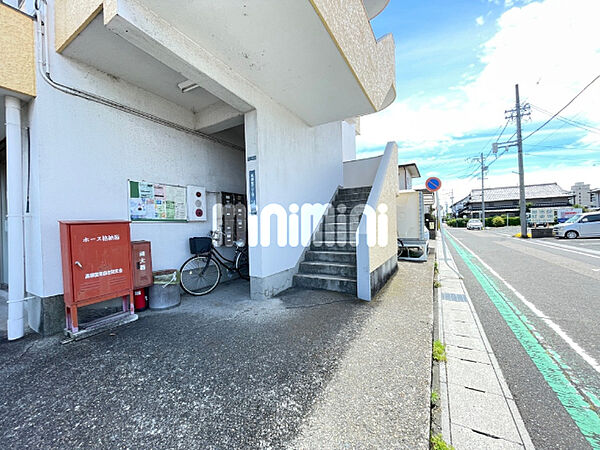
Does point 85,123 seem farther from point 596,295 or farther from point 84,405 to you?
point 596,295

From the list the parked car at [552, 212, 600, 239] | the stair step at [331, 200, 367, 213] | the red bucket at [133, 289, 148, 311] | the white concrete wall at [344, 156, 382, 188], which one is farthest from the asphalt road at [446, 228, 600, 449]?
the parked car at [552, 212, 600, 239]

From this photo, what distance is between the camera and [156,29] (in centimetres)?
265

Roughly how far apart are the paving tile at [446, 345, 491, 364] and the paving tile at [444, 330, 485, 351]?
0.31 ft

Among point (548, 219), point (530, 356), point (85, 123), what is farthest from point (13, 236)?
point (548, 219)

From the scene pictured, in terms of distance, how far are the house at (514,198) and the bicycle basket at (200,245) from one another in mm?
55132

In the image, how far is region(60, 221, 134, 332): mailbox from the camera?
2904 millimetres

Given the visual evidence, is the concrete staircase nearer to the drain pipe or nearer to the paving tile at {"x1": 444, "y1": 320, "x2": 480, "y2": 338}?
the paving tile at {"x1": 444, "y1": 320, "x2": 480, "y2": 338}

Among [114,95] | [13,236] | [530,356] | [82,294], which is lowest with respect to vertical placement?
[530,356]

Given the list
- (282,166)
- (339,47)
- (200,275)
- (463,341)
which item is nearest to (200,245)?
(200,275)

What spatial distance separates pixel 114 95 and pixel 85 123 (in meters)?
0.65

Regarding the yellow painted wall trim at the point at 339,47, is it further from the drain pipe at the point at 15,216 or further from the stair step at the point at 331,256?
the drain pipe at the point at 15,216

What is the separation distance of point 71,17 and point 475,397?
18.9 feet

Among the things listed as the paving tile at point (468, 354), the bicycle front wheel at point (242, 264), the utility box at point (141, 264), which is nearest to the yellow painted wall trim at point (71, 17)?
the utility box at point (141, 264)

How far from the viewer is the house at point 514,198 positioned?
140ft
